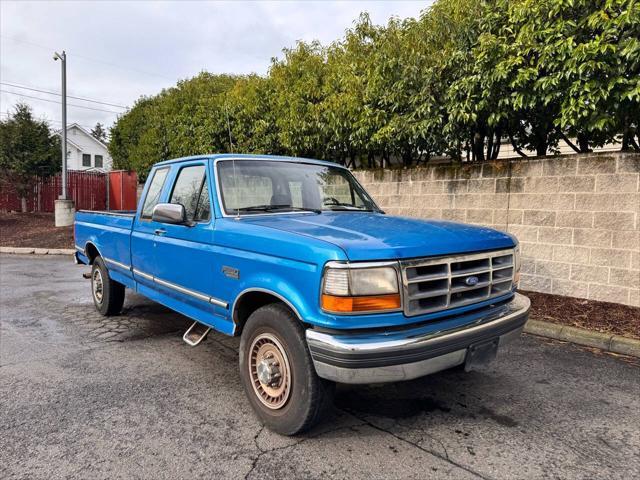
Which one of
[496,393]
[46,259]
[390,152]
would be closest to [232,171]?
[496,393]

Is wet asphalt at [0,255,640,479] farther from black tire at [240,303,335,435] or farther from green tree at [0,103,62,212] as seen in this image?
green tree at [0,103,62,212]

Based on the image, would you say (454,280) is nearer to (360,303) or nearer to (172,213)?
(360,303)

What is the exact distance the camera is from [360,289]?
2.63m

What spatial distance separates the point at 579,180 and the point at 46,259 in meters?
12.4

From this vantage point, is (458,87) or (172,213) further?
(458,87)

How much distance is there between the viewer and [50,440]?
2943mm

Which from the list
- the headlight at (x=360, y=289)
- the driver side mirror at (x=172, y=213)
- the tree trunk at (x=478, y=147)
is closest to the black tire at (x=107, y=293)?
the driver side mirror at (x=172, y=213)

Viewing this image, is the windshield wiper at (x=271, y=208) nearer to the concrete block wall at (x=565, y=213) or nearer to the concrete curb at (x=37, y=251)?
the concrete block wall at (x=565, y=213)

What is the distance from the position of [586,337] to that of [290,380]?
3848 millimetres

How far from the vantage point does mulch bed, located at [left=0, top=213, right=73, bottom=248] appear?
14453mm

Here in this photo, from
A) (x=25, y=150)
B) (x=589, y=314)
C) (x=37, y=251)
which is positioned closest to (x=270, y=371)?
(x=589, y=314)

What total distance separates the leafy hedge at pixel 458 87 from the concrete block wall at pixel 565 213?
60 cm

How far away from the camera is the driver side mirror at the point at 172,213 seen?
369cm

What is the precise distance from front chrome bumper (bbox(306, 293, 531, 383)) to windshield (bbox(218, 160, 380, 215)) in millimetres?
1461
